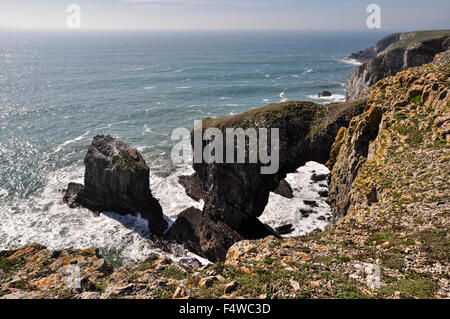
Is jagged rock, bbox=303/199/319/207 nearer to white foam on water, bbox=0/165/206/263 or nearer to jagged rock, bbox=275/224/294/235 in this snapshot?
jagged rock, bbox=275/224/294/235

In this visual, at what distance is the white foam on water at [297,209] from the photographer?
40688 mm

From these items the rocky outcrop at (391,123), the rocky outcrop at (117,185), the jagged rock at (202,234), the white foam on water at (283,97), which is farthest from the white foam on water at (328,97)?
the rocky outcrop at (117,185)

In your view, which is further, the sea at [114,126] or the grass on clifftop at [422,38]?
the grass on clifftop at [422,38]

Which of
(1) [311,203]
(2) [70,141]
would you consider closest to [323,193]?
(1) [311,203]

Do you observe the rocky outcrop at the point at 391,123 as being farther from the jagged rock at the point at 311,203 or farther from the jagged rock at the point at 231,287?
the jagged rock at the point at 311,203

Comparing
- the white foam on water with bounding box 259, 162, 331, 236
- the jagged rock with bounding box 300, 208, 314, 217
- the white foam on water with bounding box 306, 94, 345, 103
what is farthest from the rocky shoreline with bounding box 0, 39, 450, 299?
the white foam on water with bounding box 306, 94, 345, 103

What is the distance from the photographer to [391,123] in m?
21.4

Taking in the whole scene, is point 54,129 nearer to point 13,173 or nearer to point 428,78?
point 13,173

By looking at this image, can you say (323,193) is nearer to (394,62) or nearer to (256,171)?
(256,171)

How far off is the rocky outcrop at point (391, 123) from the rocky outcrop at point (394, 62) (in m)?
51.4

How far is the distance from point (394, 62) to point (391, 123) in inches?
3034

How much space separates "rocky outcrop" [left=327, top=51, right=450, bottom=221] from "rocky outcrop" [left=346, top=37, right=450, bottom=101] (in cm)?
5145
